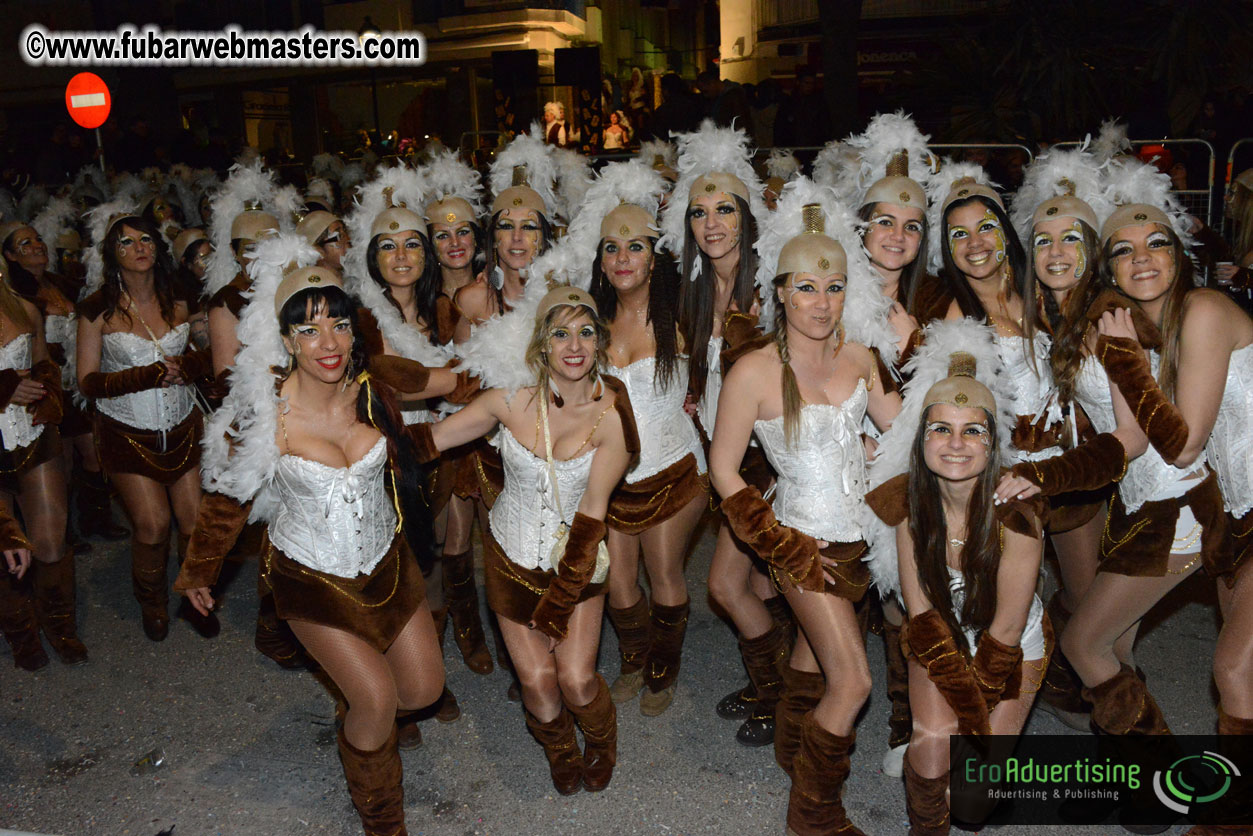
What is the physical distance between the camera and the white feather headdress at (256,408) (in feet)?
10.7

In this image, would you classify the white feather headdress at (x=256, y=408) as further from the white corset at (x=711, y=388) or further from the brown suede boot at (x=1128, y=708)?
the brown suede boot at (x=1128, y=708)

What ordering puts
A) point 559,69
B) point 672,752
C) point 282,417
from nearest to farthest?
point 282,417 → point 672,752 → point 559,69

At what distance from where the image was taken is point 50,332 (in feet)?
20.9

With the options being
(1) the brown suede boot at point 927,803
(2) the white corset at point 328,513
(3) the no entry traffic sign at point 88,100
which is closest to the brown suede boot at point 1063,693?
(1) the brown suede boot at point 927,803

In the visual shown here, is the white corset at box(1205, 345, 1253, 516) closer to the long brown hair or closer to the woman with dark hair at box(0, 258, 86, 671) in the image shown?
the long brown hair

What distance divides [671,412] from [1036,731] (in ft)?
6.30

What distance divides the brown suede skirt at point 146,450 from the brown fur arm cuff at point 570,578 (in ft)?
7.95

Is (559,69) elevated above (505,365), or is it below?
above

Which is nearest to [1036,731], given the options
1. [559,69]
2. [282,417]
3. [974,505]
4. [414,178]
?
[974,505]

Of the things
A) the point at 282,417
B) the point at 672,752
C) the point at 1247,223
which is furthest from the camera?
the point at 1247,223

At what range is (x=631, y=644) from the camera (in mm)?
4383

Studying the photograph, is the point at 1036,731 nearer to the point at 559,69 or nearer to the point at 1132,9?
the point at 1132,9

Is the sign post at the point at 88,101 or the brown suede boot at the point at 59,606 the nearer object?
the brown suede boot at the point at 59,606

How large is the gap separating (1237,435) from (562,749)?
254 cm
